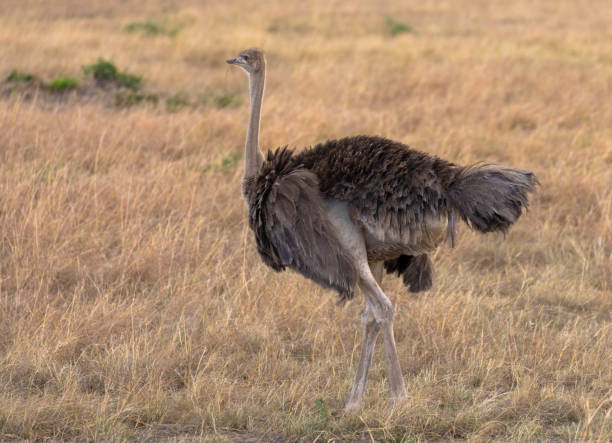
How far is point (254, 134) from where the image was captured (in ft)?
13.8

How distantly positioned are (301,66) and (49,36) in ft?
12.0

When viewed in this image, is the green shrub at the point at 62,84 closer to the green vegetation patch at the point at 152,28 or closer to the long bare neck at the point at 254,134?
the green vegetation patch at the point at 152,28

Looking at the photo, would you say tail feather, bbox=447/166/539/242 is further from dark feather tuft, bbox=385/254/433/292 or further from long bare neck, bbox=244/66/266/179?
long bare neck, bbox=244/66/266/179

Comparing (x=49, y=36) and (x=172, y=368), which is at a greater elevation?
(x=49, y=36)

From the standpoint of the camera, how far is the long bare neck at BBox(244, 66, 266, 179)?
414 cm

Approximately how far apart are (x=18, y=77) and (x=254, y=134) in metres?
5.98

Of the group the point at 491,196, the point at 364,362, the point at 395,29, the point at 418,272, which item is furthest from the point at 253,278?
the point at 395,29

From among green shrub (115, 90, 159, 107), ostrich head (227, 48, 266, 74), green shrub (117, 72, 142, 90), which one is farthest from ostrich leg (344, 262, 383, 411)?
green shrub (117, 72, 142, 90)

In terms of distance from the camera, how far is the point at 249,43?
43.1ft

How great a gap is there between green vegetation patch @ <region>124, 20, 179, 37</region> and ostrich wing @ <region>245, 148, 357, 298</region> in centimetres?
1044

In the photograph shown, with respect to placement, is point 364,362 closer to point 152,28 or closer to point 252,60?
point 252,60

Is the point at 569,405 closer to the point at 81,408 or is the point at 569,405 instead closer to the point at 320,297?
the point at 320,297

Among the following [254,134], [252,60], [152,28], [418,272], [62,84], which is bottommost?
[418,272]

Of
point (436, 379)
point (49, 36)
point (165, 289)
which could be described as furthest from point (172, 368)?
point (49, 36)
